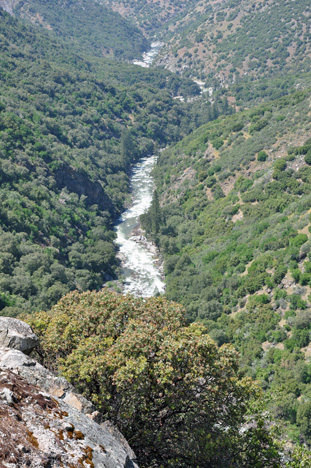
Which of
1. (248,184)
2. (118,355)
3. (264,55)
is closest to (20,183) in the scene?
(248,184)

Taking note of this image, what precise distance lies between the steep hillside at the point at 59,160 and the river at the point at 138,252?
11.1 ft

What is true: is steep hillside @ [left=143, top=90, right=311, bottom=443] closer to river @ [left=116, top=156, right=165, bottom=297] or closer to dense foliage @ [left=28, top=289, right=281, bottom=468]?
dense foliage @ [left=28, top=289, right=281, bottom=468]

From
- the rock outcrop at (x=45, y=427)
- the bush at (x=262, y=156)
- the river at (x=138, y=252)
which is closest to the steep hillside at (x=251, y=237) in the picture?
the bush at (x=262, y=156)

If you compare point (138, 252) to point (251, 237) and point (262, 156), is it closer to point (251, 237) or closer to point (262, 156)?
point (251, 237)

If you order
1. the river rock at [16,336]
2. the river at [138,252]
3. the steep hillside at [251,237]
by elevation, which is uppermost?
the river rock at [16,336]

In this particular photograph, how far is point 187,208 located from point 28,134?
38.6 metres

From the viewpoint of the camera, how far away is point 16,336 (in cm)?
1539

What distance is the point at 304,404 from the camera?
33.9 metres

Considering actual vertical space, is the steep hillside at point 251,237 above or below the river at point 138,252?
above

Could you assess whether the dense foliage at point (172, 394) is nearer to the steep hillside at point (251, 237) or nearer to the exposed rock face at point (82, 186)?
the steep hillside at point (251, 237)

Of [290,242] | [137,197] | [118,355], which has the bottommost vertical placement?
[137,197]

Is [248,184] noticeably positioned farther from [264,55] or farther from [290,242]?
[264,55]

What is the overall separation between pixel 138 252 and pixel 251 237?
30.4m

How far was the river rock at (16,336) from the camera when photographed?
15.2m
